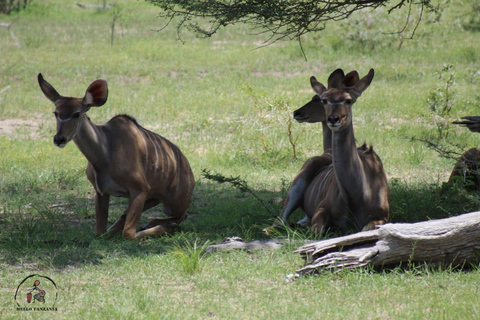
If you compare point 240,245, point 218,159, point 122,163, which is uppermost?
point 122,163

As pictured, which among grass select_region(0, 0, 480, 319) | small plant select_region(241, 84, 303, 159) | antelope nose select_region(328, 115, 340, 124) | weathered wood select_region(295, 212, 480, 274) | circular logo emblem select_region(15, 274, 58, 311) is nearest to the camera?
circular logo emblem select_region(15, 274, 58, 311)

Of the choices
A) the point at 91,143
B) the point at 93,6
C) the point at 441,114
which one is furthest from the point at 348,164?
the point at 93,6

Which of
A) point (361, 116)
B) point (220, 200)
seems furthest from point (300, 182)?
point (361, 116)

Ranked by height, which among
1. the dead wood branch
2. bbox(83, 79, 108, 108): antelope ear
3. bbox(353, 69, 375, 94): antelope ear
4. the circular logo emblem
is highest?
the dead wood branch

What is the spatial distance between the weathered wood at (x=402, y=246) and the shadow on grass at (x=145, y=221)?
0.83m

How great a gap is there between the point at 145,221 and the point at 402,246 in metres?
2.65

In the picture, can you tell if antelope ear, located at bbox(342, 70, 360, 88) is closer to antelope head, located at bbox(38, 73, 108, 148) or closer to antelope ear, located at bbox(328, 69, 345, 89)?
antelope ear, located at bbox(328, 69, 345, 89)

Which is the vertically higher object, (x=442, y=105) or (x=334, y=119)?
(x=334, y=119)

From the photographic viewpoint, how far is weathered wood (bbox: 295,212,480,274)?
4.23 meters

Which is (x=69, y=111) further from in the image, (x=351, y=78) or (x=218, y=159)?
(x=218, y=159)

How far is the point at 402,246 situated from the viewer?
4258 millimetres

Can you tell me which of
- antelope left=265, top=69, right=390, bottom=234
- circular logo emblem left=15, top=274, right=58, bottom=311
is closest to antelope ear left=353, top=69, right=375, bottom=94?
antelope left=265, top=69, right=390, bottom=234

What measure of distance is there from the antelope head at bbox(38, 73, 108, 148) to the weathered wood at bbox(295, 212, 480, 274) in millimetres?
1891

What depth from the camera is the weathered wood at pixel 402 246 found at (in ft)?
13.9
